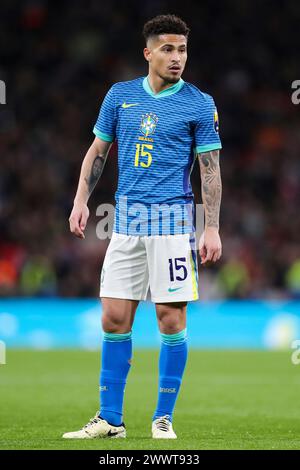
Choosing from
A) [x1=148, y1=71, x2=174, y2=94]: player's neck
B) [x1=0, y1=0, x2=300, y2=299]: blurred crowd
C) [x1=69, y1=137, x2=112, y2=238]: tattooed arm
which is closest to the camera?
[x1=148, y1=71, x2=174, y2=94]: player's neck

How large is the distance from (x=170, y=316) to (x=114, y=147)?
38.2ft

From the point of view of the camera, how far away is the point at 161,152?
6309 mm

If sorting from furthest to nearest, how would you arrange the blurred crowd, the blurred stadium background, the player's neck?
the blurred crowd
the blurred stadium background
the player's neck

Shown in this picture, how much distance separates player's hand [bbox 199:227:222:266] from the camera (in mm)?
6262

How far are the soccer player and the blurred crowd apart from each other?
982 cm

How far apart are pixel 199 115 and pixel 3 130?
1334 centimetres

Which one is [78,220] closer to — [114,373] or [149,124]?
[149,124]

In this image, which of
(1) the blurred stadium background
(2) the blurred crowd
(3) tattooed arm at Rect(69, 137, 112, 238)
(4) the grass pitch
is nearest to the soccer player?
(3) tattooed arm at Rect(69, 137, 112, 238)

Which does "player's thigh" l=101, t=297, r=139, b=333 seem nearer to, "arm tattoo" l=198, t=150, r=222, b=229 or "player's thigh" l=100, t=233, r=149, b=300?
"player's thigh" l=100, t=233, r=149, b=300

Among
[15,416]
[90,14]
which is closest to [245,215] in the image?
[90,14]

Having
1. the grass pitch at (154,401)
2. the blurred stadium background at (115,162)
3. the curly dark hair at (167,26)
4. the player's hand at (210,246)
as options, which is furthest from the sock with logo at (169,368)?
the blurred stadium background at (115,162)

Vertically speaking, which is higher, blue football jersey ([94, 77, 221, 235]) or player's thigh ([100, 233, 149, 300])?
blue football jersey ([94, 77, 221, 235])

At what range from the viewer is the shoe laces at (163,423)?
625cm
